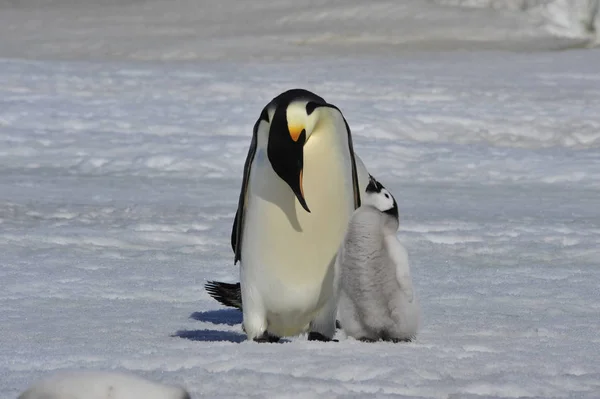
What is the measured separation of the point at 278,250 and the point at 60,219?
2951 millimetres

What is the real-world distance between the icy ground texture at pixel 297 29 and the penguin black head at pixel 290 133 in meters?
11.8

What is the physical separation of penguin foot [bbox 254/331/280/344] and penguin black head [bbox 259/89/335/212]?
467mm

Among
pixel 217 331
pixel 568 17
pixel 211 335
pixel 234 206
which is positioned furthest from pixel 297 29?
pixel 211 335

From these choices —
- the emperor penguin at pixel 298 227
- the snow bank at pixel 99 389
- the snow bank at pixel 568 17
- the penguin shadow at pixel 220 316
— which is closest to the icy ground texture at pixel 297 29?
the snow bank at pixel 568 17

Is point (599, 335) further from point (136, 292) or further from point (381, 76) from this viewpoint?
point (381, 76)

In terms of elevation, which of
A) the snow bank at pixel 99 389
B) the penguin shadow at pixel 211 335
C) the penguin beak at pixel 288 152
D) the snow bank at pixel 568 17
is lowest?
the penguin shadow at pixel 211 335

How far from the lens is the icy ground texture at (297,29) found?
16062 mm

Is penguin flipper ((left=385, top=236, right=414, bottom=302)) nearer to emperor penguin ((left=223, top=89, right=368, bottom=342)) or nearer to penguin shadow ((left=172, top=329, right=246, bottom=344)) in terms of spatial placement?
emperor penguin ((left=223, top=89, right=368, bottom=342))

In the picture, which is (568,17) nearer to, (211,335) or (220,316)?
(220,316)

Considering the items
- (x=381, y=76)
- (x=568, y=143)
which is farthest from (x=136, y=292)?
(x=381, y=76)

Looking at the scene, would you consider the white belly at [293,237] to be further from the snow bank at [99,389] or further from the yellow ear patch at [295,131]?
the snow bank at [99,389]

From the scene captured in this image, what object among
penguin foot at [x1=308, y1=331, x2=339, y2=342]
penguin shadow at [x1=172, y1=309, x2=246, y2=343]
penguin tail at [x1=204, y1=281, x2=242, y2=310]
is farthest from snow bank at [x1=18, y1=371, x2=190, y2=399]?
penguin tail at [x1=204, y1=281, x2=242, y2=310]

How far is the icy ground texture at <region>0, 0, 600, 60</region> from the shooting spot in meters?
16.1

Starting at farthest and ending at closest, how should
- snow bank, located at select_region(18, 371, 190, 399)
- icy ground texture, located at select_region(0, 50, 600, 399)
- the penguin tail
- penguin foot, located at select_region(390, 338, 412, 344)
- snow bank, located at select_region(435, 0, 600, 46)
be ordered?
snow bank, located at select_region(435, 0, 600, 46) < the penguin tail < penguin foot, located at select_region(390, 338, 412, 344) < icy ground texture, located at select_region(0, 50, 600, 399) < snow bank, located at select_region(18, 371, 190, 399)
